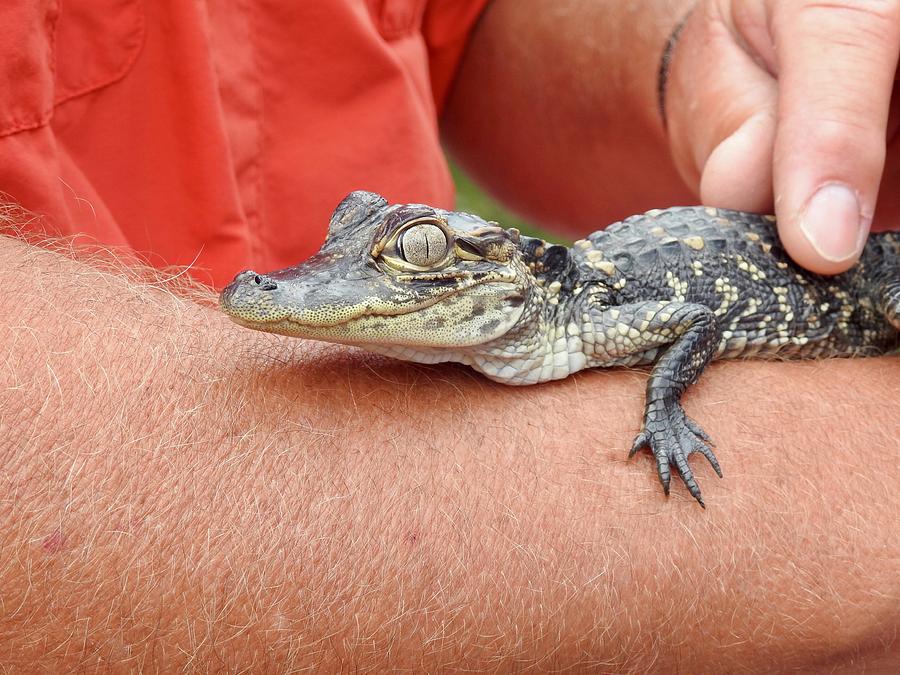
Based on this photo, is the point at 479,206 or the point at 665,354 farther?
the point at 479,206

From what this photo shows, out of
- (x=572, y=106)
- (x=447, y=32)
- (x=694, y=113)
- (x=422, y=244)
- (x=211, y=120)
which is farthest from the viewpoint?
(x=572, y=106)

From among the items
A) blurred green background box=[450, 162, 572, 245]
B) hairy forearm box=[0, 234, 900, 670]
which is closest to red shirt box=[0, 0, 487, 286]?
hairy forearm box=[0, 234, 900, 670]

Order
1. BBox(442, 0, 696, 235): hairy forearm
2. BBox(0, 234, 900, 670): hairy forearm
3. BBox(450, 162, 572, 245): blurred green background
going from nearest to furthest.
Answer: BBox(0, 234, 900, 670): hairy forearm < BBox(442, 0, 696, 235): hairy forearm < BBox(450, 162, 572, 245): blurred green background

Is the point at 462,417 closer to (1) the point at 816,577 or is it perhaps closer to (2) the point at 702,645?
(2) the point at 702,645

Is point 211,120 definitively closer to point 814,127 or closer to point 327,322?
point 327,322

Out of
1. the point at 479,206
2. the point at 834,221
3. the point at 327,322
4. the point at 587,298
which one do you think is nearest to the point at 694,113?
the point at 834,221

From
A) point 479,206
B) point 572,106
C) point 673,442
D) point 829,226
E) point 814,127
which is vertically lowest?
point 479,206

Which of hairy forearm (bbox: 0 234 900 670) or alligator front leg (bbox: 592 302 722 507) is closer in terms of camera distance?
hairy forearm (bbox: 0 234 900 670)

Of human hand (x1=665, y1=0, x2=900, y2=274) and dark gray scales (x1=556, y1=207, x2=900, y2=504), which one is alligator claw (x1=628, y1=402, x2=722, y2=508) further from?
human hand (x1=665, y1=0, x2=900, y2=274)
